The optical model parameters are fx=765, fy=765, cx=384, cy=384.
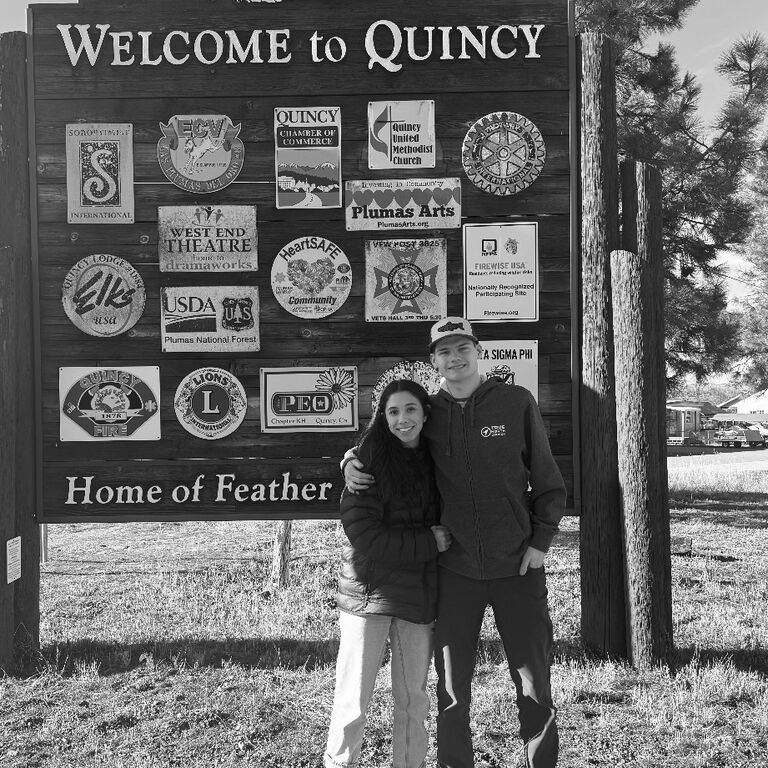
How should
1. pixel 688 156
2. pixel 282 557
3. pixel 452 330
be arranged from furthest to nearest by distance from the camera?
pixel 688 156 → pixel 282 557 → pixel 452 330

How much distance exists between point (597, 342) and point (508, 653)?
2219 millimetres

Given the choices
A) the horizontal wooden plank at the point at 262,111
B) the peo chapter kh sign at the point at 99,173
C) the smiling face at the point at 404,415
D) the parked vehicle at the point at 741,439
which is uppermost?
the horizontal wooden plank at the point at 262,111

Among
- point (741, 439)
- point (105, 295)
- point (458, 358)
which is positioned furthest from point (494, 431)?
point (741, 439)

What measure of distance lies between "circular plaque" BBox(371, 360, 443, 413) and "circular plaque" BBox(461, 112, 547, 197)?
3.85 ft

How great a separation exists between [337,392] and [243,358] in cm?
63

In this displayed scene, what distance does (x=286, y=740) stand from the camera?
3643mm

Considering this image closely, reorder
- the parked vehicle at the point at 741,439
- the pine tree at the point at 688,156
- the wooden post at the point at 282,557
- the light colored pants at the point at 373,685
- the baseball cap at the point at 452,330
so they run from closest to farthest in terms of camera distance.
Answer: the light colored pants at the point at 373,685
the baseball cap at the point at 452,330
the wooden post at the point at 282,557
the pine tree at the point at 688,156
the parked vehicle at the point at 741,439

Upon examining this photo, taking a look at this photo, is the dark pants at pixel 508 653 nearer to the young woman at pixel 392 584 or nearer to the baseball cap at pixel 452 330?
the young woman at pixel 392 584

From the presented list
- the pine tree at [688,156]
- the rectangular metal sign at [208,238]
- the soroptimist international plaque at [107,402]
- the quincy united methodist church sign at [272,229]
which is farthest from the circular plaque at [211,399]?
the pine tree at [688,156]

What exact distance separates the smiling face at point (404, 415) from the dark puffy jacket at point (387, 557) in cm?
19

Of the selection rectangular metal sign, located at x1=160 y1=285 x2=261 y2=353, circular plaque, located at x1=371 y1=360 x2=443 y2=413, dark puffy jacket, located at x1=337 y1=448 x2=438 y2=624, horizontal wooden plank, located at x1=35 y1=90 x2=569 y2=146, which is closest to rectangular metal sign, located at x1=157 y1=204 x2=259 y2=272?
rectangular metal sign, located at x1=160 y1=285 x2=261 y2=353

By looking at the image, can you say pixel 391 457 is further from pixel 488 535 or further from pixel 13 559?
pixel 13 559

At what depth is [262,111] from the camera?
480 centimetres

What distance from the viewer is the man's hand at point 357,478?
301 centimetres
